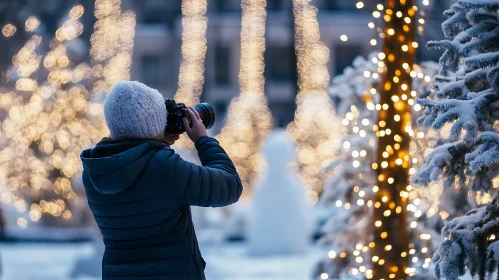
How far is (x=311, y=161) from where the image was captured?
2080 cm

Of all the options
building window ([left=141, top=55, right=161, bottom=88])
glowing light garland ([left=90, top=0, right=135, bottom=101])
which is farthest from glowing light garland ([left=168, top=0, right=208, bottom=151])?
building window ([left=141, top=55, right=161, bottom=88])

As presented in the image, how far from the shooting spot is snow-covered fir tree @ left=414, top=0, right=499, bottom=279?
3664mm

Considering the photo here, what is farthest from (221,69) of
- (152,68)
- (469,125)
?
(469,125)

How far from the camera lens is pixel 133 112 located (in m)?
3.19

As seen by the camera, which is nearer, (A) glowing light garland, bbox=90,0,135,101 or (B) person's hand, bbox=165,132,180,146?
(B) person's hand, bbox=165,132,180,146

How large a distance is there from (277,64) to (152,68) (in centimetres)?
505

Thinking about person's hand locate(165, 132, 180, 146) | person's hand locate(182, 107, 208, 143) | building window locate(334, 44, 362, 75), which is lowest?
person's hand locate(165, 132, 180, 146)

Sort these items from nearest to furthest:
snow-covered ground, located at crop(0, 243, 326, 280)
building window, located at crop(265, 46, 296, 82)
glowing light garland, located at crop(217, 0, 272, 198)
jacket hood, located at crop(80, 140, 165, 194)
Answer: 1. jacket hood, located at crop(80, 140, 165, 194)
2. snow-covered ground, located at crop(0, 243, 326, 280)
3. glowing light garland, located at crop(217, 0, 272, 198)
4. building window, located at crop(265, 46, 296, 82)

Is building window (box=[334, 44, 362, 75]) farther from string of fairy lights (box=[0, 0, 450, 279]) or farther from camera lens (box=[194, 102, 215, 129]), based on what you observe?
camera lens (box=[194, 102, 215, 129])

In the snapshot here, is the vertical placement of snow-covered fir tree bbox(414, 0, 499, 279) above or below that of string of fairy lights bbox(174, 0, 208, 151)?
below

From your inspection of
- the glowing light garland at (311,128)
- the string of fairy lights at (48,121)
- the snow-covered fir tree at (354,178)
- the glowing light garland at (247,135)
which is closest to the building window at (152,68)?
the glowing light garland at (247,135)

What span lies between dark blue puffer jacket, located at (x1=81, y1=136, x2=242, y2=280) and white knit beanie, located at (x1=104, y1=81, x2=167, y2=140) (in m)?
0.05

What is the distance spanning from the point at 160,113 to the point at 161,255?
479 millimetres

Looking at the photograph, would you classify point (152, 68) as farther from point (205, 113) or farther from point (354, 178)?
point (205, 113)
